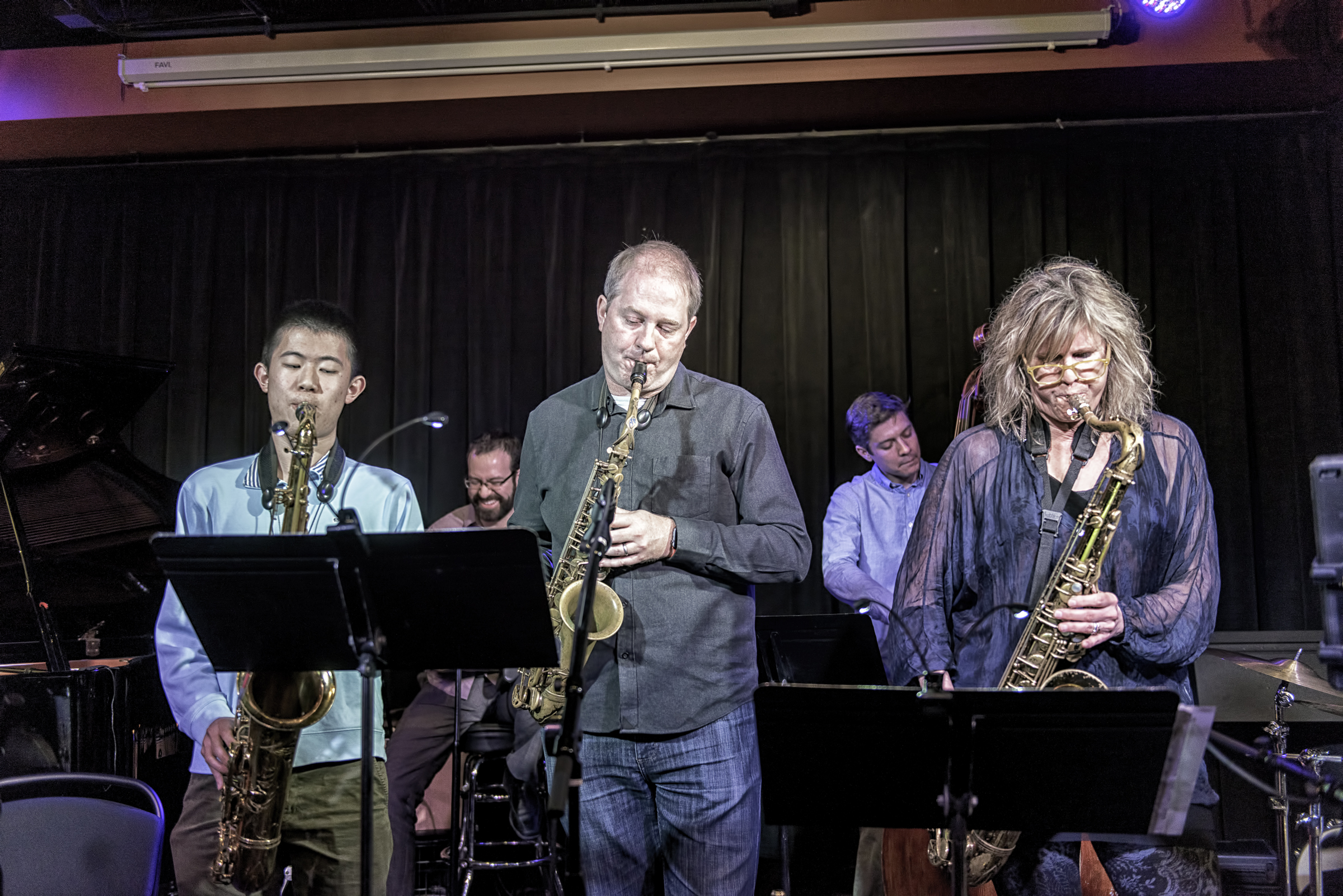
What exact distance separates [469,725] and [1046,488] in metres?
3.29

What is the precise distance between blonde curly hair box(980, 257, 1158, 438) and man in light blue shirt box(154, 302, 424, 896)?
167 cm

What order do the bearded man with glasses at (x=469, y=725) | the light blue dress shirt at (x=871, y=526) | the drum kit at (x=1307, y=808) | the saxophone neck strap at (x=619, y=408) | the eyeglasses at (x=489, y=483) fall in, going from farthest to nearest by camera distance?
the eyeglasses at (x=489, y=483), the light blue dress shirt at (x=871, y=526), the bearded man with glasses at (x=469, y=725), the drum kit at (x=1307, y=808), the saxophone neck strap at (x=619, y=408)

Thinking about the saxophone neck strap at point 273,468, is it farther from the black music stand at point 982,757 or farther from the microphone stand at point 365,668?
the black music stand at point 982,757

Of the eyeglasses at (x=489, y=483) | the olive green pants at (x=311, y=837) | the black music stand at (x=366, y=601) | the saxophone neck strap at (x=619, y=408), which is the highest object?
the saxophone neck strap at (x=619, y=408)

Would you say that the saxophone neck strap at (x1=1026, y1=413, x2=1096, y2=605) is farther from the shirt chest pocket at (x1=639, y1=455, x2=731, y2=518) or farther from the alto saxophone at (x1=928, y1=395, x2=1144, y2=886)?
the shirt chest pocket at (x1=639, y1=455, x2=731, y2=518)

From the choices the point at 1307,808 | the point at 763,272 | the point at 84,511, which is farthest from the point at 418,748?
the point at 1307,808

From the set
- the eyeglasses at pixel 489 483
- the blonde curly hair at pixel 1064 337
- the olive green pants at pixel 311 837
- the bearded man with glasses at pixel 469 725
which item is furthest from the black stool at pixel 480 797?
the blonde curly hair at pixel 1064 337

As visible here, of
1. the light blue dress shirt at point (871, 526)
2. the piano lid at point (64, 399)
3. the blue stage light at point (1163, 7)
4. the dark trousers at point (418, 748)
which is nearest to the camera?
the piano lid at point (64, 399)

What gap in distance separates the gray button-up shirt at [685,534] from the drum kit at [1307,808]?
196 cm

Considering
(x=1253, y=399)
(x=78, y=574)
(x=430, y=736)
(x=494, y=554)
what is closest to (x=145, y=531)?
(x=78, y=574)

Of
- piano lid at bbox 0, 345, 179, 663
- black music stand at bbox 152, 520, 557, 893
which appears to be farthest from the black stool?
black music stand at bbox 152, 520, 557, 893

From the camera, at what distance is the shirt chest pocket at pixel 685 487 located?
2.76 m

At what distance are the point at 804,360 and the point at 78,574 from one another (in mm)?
4039

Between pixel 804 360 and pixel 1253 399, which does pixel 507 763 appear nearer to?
pixel 804 360
